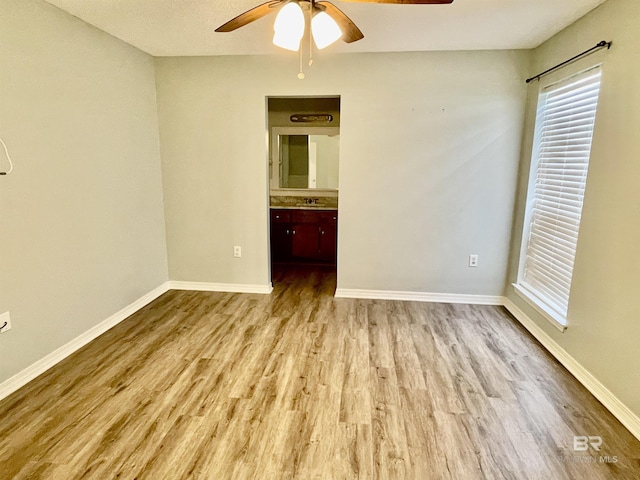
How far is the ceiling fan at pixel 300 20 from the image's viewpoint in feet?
5.75

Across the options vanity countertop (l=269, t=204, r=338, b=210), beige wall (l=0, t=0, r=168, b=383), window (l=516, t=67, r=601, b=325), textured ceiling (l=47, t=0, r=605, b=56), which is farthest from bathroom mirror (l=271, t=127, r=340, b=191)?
window (l=516, t=67, r=601, b=325)

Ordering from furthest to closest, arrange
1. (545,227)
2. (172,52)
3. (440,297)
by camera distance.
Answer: (440,297) < (172,52) < (545,227)

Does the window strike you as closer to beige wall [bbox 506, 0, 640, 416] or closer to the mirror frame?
beige wall [bbox 506, 0, 640, 416]

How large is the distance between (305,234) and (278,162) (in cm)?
108

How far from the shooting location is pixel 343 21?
6.37ft

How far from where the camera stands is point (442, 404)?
208cm

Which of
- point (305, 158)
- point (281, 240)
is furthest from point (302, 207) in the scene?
point (305, 158)

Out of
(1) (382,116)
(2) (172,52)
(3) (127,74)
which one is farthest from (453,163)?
(3) (127,74)

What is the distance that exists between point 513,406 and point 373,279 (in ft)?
5.98

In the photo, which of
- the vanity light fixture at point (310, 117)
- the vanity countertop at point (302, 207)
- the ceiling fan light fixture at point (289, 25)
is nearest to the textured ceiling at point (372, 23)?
the ceiling fan light fixture at point (289, 25)

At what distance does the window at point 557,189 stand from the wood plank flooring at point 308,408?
0.46m

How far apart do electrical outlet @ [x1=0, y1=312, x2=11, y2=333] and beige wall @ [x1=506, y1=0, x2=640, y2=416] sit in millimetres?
3456

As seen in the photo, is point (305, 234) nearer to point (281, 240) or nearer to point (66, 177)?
point (281, 240)

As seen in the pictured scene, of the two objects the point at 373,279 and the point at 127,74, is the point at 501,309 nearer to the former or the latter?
the point at 373,279
